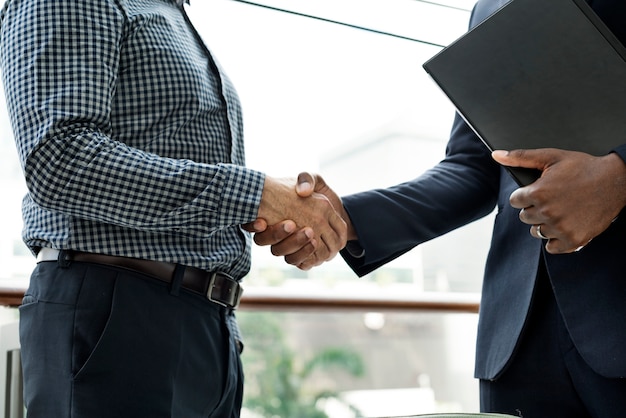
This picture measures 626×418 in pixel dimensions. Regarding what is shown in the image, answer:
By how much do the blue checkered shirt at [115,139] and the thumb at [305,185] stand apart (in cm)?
13

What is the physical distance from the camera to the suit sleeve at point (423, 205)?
4.36ft

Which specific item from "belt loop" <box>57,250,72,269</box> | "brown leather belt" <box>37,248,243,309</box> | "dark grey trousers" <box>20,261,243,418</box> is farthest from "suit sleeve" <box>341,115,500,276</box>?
"belt loop" <box>57,250,72,269</box>

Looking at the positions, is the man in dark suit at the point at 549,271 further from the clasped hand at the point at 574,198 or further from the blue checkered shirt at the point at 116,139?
the blue checkered shirt at the point at 116,139

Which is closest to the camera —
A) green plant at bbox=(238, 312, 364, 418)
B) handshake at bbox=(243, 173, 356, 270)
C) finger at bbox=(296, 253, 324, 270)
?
handshake at bbox=(243, 173, 356, 270)

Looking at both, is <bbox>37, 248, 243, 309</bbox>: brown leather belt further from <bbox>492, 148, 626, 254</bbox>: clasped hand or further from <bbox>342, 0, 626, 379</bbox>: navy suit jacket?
<bbox>492, 148, 626, 254</bbox>: clasped hand

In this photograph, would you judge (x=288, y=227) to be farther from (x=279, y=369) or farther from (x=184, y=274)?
(x=279, y=369)

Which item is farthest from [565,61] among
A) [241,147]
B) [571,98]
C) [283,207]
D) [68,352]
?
[68,352]

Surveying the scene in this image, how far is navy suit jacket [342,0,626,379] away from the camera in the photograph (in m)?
1.04

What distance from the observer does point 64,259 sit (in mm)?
1118

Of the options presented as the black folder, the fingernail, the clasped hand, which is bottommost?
the fingernail

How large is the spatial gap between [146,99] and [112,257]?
0.27 meters

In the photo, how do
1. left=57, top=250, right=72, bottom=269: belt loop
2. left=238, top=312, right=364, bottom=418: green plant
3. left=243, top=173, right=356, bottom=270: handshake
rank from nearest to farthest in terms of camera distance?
left=57, top=250, right=72, bottom=269: belt loop → left=243, top=173, right=356, bottom=270: handshake → left=238, top=312, right=364, bottom=418: green plant

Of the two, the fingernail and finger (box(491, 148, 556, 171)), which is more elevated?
finger (box(491, 148, 556, 171))

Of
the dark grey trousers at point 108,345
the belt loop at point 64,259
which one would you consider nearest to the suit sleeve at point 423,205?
the dark grey trousers at point 108,345
